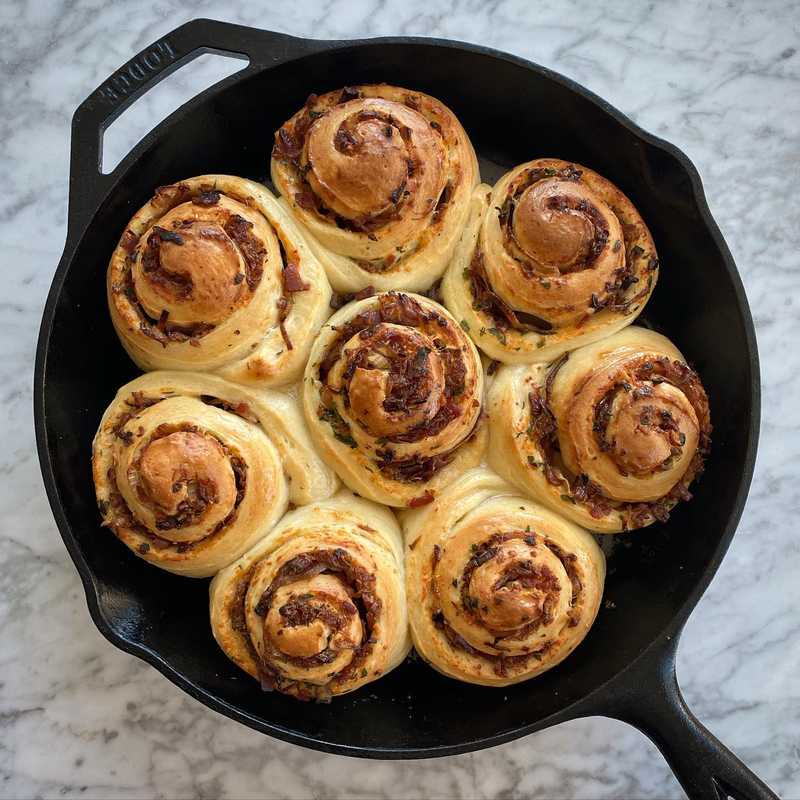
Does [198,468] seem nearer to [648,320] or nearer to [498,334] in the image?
[498,334]

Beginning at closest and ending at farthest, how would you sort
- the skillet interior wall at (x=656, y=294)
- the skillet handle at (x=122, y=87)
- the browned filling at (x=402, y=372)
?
the browned filling at (x=402, y=372) → the skillet handle at (x=122, y=87) → the skillet interior wall at (x=656, y=294)

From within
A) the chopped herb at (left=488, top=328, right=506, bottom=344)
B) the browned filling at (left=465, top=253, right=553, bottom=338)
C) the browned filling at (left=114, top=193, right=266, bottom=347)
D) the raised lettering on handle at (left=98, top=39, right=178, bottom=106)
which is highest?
the raised lettering on handle at (left=98, top=39, right=178, bottom=106)

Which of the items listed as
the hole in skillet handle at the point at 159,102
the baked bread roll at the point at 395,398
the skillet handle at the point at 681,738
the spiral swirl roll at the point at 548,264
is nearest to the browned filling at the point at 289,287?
the baked bread roll at the point at 395,398

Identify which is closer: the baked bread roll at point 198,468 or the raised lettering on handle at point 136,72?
the baked bread roll at point 198,468

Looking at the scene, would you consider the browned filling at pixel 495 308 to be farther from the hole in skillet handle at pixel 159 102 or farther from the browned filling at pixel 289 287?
the hole in skillet handle at pixel 159 102

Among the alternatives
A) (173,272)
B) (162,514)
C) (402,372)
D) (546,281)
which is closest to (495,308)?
(546,281)

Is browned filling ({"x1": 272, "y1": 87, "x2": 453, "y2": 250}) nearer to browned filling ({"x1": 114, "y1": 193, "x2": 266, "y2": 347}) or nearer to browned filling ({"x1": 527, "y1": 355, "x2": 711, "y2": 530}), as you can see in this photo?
browned filling ({"x1": 114, "y1": 193, "x2": 266, "y2": 347})

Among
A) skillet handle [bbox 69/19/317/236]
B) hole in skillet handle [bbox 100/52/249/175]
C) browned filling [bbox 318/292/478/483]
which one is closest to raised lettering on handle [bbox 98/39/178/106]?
skillet handle [bbox 69/19/317/236]
